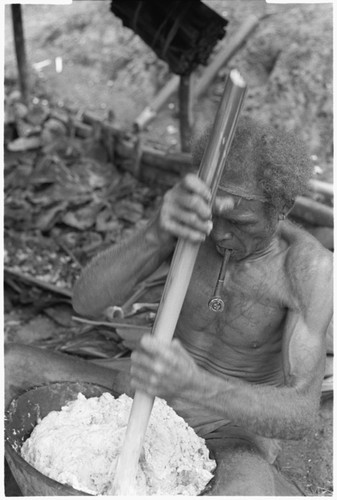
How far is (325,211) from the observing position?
15.4 feet

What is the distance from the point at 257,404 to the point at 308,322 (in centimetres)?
41

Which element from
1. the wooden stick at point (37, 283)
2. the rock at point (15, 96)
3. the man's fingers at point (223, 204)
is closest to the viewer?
the man's fingers at point (223, 204)

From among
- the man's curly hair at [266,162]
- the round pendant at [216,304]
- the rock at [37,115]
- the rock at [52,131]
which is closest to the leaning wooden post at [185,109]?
the rock at [52,131]

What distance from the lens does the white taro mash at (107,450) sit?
2.47m

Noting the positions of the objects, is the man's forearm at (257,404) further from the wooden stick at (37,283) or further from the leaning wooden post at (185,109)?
the leaning wooden post at (185,109)

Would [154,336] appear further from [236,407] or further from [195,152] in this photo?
[195,152]

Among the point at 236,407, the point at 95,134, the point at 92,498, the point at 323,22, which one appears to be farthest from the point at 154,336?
the point at 323,22

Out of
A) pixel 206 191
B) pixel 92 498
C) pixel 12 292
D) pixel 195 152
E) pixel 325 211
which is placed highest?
pixel 206 191

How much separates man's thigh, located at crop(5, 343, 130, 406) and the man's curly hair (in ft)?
3.54

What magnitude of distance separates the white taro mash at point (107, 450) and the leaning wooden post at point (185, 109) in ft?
10.8

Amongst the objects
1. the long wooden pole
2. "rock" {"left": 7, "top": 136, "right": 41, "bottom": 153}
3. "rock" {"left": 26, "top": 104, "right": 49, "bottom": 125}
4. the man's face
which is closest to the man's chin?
the man's face

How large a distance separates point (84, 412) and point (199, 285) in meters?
0.66

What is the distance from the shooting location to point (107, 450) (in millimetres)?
2531

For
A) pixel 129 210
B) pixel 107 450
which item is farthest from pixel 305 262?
pixel 129 210
